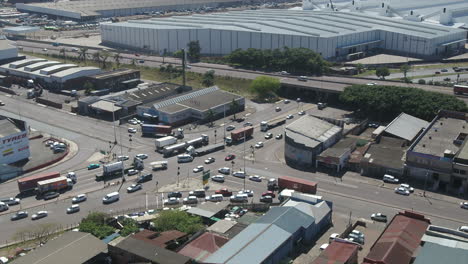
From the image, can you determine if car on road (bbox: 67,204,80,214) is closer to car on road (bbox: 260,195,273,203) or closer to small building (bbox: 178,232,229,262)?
small building (bbox: 178,232,229,262)

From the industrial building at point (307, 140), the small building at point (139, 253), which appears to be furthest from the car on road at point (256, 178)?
the small building at point (139, 253)

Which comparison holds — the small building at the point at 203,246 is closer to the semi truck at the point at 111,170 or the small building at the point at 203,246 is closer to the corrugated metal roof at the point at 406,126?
the semi truck at the point at 111,170

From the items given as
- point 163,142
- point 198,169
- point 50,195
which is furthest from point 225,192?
point 50,195

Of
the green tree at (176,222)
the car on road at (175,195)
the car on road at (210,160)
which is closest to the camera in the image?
the green tree at (176,222)

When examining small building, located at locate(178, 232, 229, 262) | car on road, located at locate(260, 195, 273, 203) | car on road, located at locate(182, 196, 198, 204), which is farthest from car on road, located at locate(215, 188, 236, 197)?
small building, located at locate(178, 232, 229, 262)

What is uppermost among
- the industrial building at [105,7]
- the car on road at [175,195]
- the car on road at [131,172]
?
the industrial building at [105,7]
